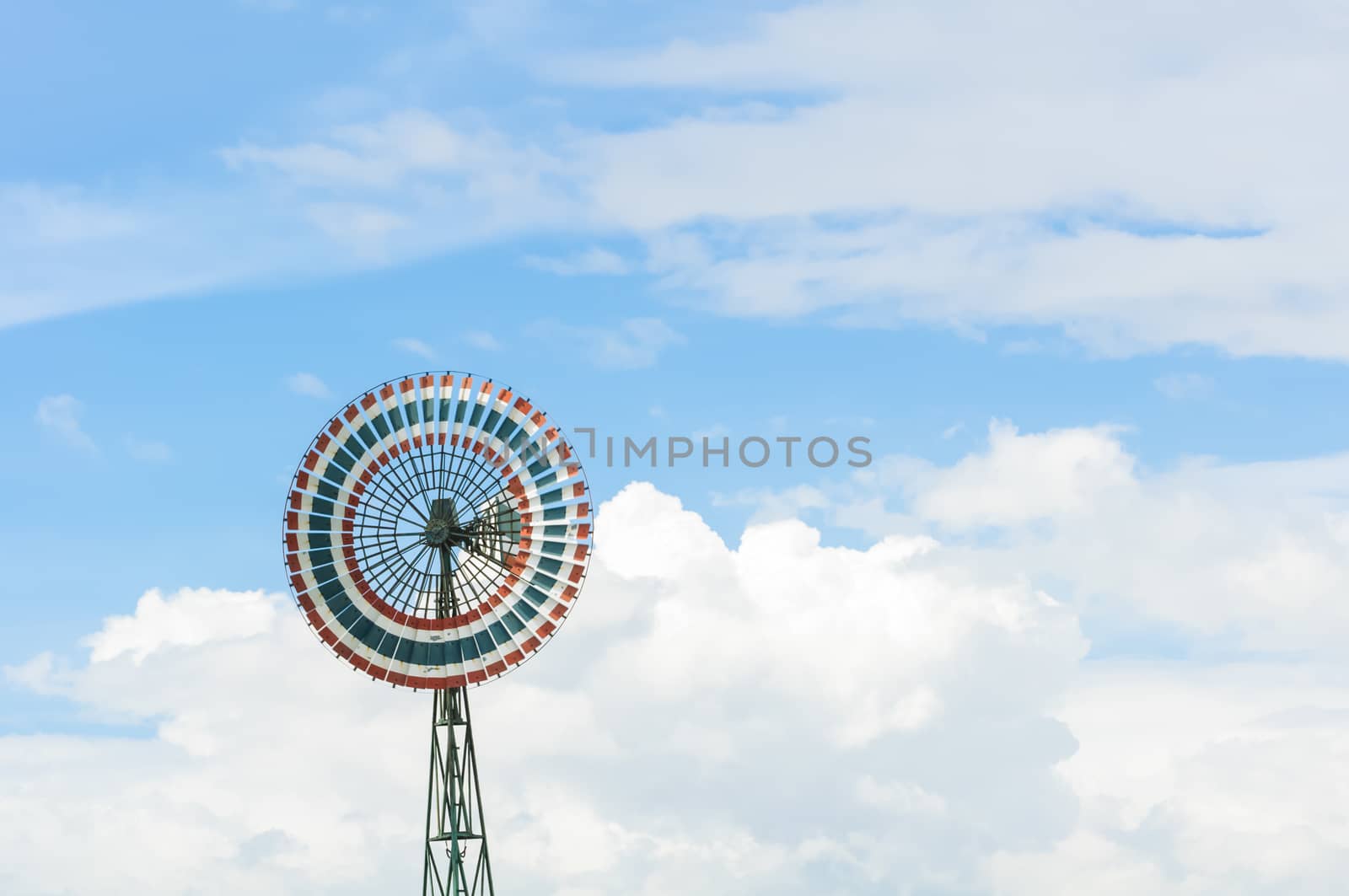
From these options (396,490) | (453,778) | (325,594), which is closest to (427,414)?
(396,490)

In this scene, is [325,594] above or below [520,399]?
below

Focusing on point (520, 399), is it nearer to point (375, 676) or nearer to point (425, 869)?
point (375, 676)

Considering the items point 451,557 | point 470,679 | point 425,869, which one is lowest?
point 425,869

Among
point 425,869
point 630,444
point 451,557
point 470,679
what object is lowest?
point 425,869

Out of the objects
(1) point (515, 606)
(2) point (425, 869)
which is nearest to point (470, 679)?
(1) point (515, 606)

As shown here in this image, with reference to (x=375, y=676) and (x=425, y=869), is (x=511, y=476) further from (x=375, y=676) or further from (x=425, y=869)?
(x=425, y=869)

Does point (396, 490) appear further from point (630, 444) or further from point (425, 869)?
point (425, 869)

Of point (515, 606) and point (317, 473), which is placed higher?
point (317, 473)

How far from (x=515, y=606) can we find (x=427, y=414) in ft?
22.9

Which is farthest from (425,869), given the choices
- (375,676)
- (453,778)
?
(375,676)

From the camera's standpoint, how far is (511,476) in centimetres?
5634

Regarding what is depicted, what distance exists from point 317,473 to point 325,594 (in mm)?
3952

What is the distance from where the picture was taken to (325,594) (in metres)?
54.8

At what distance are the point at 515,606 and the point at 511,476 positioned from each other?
14.2ft
